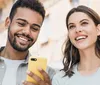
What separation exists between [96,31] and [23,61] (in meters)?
0.37

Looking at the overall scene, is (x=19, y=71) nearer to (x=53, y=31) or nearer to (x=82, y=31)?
(x=82, y=31)

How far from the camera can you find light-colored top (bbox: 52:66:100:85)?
0.94 m

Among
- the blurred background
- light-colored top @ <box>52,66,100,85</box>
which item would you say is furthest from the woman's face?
the blurred background

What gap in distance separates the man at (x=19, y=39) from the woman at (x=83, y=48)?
0.48ft

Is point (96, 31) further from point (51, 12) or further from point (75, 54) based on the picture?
point (51, 12)

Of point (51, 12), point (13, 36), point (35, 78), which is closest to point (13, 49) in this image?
point (13, 36)

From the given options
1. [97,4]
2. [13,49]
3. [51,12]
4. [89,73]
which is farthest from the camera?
[51,12]

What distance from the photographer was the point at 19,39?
115cm

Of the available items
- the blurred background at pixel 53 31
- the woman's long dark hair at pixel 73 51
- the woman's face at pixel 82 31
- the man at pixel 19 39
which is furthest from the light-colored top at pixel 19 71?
the blurred background at pixel 53 31

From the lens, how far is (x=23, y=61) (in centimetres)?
Result: 117

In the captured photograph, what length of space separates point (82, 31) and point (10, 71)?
1.23ft

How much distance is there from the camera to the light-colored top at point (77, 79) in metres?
0.94

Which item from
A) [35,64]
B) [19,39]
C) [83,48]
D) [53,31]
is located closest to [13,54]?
[19,39]

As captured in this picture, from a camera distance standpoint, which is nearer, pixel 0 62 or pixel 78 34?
pixel 78 34
